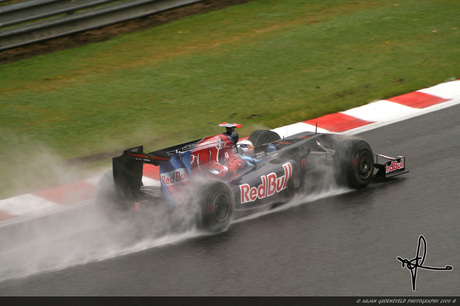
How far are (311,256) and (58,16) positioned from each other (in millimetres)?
9491

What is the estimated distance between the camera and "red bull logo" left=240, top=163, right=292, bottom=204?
23.0 feet

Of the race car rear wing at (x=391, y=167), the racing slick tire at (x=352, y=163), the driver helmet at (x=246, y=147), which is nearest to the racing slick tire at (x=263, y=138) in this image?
the driver helmet at (x=246, y=147)

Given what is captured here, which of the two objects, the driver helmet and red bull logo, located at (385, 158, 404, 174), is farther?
red bull logo, located at (385, 158, 404, 174)

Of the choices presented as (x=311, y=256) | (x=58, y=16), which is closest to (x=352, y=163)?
(x=311, y=256)

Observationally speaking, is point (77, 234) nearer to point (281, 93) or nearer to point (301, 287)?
point (301, 287)

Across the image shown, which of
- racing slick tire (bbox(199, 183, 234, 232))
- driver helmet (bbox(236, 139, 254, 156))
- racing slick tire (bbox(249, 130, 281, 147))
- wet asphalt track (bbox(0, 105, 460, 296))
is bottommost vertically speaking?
wet asphalt track (bbox(0, 105, 460, 296))

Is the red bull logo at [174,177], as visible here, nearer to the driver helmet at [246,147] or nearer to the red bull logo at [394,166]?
the driver helmet at [246,147]

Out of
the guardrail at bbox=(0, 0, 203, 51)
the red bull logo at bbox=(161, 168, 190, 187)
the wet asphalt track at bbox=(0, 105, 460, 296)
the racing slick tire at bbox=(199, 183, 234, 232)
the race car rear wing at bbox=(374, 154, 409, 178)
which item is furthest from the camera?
the guardrail at bbox=(0, 0, 203, 51)

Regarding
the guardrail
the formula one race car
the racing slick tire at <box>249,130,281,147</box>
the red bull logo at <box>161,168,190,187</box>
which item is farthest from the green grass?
the red bull logo at <box>161,168,190,187</box>

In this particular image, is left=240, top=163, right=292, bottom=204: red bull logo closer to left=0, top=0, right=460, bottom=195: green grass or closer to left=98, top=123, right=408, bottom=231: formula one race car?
left=98, top=123, right=408, bottom=231: formula one race car

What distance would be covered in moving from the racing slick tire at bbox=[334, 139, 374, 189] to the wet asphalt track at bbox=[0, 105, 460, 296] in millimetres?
162

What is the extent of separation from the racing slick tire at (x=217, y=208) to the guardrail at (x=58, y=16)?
7605 millimetres

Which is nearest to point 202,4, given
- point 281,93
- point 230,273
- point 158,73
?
point 158,73

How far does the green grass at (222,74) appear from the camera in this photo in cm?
1001
